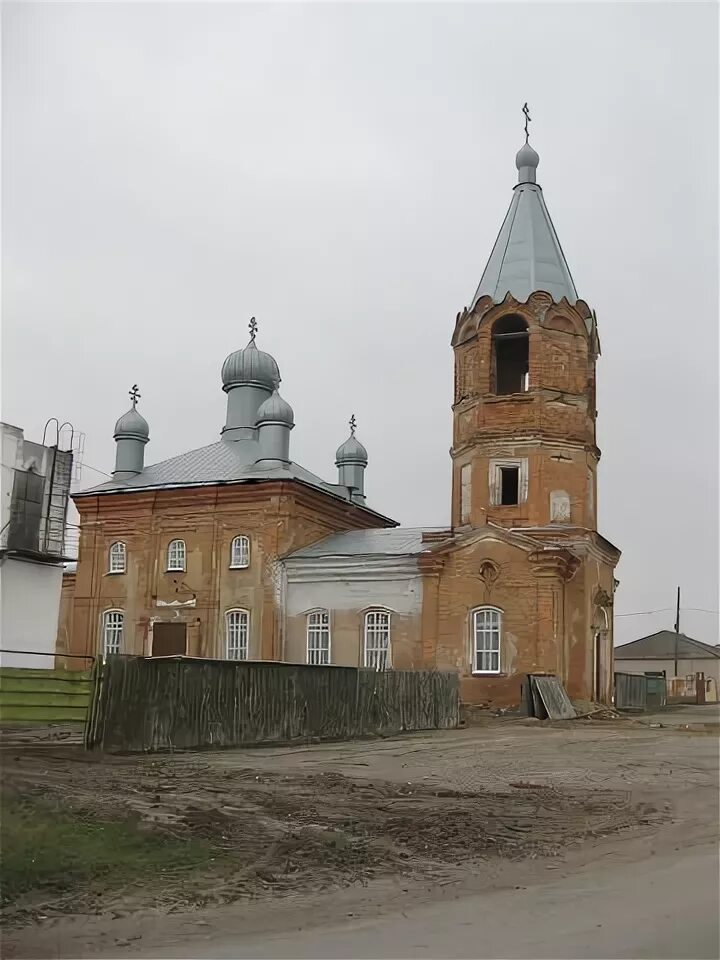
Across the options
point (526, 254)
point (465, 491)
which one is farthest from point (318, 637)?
point (526, 254)

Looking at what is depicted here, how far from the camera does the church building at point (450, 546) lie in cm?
2711

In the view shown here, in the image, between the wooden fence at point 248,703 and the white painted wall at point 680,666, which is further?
the white painted wall at point 680,666

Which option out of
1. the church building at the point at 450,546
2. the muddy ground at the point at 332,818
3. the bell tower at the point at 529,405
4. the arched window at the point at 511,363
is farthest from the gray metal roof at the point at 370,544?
the muddy ground at the point at 332,818

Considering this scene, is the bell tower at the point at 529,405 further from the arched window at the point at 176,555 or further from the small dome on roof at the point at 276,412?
the arched window at the point at 176,555

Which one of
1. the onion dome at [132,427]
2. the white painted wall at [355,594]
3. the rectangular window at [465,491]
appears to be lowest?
the white painted wall at [355,594]

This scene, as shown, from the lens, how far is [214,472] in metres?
33.0

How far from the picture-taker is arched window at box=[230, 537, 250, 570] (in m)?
31.2

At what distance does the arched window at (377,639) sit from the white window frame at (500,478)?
444 cm

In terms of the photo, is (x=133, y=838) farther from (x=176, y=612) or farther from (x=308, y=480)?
(x=308, y=480)

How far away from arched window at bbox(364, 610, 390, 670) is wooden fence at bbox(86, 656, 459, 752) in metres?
5.30

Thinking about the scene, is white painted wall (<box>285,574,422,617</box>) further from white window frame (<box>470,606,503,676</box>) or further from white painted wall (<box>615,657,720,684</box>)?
white painted wall (<box>615,657,720,684</box>)

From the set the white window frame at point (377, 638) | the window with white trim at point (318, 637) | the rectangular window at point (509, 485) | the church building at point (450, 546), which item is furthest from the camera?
the window with white trim at point (318, 637)

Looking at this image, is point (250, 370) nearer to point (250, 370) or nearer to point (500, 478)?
point (250, 370)

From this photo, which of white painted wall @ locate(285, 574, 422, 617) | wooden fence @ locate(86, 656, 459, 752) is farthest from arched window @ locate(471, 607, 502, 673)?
wooden fence @ locate(86, 656, 459, 752)
